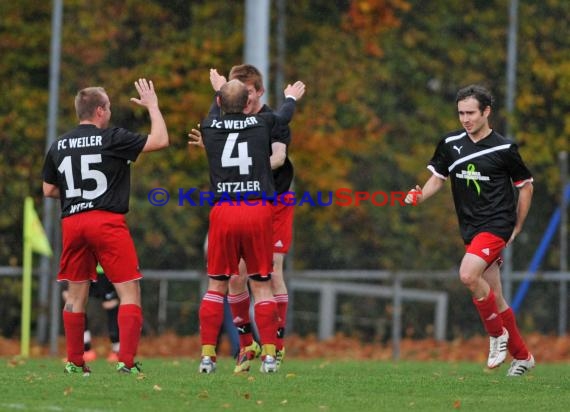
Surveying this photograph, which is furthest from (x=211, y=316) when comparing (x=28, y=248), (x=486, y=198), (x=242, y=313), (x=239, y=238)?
(x=28, y=248)

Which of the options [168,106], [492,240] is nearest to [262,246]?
[492,240]

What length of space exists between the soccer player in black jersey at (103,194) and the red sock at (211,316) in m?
0.49

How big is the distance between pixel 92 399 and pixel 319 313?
10.4 meters

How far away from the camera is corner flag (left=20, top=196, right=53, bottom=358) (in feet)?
52.5

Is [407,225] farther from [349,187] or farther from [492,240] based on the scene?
[492,240]

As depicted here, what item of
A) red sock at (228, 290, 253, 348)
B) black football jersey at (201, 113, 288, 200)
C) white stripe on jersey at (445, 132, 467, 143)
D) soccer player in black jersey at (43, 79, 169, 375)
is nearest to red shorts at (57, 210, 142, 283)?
soccer player in black jersey at (43, 79, 169, 375)

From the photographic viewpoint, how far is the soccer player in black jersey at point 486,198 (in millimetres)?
10688

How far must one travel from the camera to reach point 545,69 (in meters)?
18.7

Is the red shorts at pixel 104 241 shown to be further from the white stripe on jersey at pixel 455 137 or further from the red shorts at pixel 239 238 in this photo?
the white stripe on jersey at pixel 455 137

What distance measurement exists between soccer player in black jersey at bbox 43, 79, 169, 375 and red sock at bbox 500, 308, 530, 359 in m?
2.88

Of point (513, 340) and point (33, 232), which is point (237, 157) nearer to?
point (513, 340)

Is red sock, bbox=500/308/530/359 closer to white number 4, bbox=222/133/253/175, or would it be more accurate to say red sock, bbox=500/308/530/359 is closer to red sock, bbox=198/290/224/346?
red sock, bbox=198/290/224/346

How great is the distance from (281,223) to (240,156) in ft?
5.95

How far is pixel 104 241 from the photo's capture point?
9.98 metres
